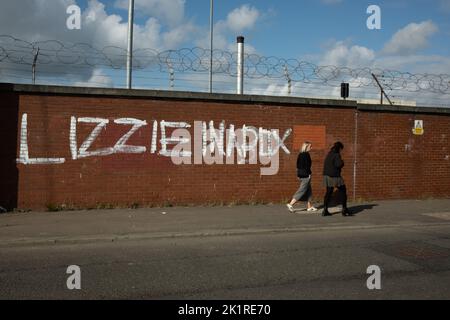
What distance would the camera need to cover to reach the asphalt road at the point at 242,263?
5422 mm

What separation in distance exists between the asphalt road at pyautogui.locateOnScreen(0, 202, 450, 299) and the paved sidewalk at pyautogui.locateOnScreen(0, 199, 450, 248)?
71mm

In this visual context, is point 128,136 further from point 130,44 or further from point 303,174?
point 303,174

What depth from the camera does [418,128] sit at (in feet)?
47.2

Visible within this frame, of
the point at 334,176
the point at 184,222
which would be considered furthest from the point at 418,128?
the point at 184,222

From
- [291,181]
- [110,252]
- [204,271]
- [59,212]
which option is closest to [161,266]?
[204,271]

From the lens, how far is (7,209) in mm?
10773

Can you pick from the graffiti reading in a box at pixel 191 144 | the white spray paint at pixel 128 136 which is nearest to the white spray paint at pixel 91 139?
the graffiti reading in a box at pixel 191 144

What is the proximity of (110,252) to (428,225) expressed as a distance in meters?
6.58

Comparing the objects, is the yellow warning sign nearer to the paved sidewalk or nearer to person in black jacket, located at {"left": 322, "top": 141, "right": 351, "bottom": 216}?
the paved sidewalk

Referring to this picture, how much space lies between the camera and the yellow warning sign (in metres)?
14.4

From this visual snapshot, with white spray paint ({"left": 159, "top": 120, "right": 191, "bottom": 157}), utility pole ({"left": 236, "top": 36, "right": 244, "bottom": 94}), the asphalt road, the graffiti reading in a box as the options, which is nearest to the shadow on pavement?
the asphalt road

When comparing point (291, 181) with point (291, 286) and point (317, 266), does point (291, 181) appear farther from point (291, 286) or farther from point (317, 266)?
point (291, 286)

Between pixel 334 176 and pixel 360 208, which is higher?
pixel 334 176

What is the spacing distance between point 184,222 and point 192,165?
2.60 meters
